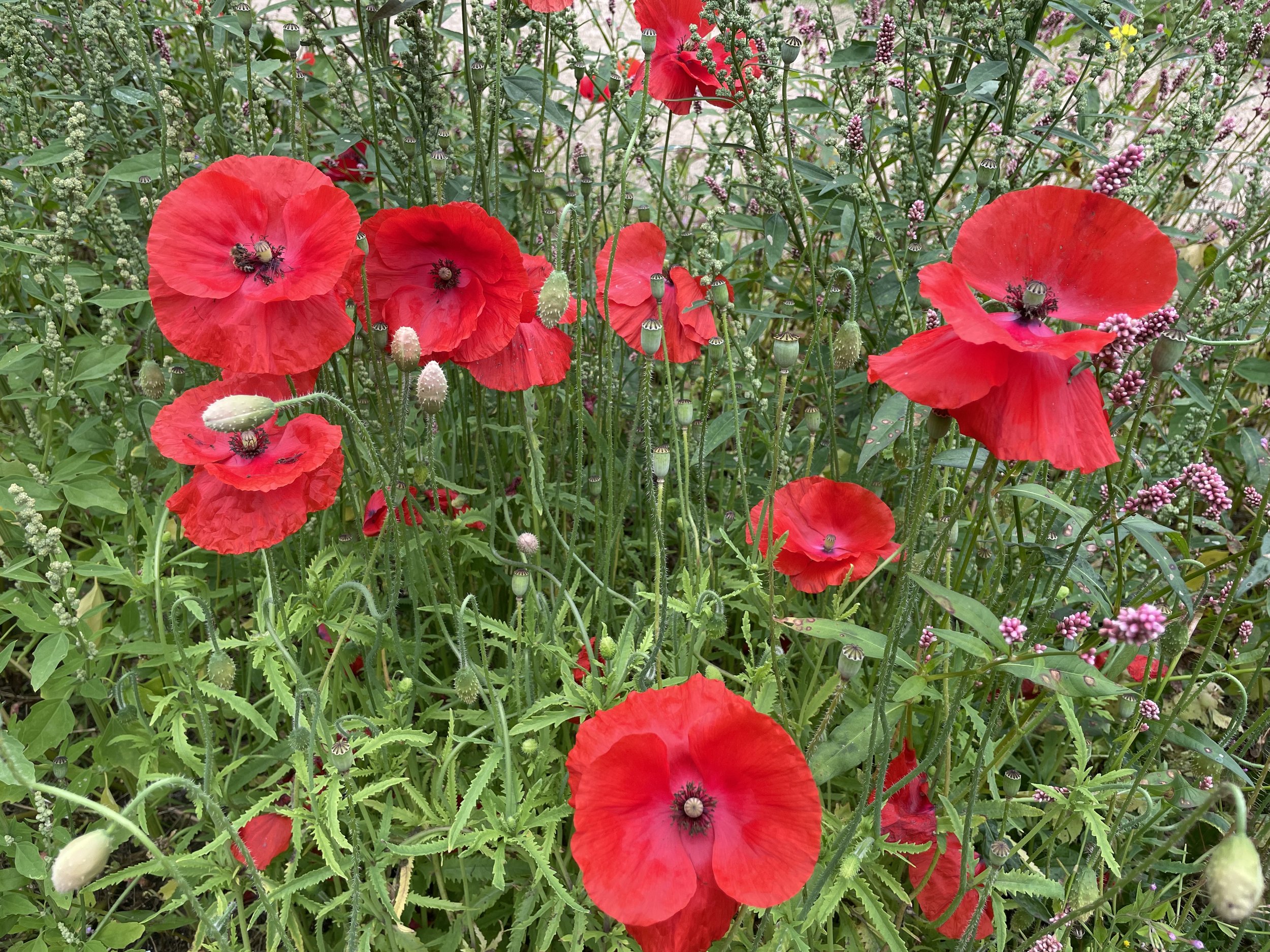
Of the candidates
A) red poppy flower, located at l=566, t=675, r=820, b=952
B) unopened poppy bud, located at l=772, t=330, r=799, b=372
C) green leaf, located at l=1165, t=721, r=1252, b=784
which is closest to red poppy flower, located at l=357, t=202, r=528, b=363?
unopened poppy bud, located at l=772, t=330, r=799, b=372

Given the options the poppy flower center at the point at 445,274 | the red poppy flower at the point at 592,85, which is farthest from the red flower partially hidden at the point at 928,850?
the red poppy flower at the point at 592,85

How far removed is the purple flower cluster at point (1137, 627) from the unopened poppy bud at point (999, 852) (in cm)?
57

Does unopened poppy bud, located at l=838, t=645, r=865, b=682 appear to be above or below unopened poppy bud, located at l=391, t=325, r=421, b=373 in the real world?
below

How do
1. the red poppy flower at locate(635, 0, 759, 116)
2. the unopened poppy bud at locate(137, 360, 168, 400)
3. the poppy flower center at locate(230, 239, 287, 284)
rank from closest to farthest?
the poppy flower center at locate(230, 239, 287, 284), the unopened poppy bud at locate(137, 360, 168, 400), the red poppy flower at locate(635, 0, 759, 116)

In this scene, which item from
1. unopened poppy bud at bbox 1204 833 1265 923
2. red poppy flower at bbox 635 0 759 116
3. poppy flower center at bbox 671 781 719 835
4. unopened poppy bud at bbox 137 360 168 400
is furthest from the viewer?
red poppy flower at bbox 635 0 759 116

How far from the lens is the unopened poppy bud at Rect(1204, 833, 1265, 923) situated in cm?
84

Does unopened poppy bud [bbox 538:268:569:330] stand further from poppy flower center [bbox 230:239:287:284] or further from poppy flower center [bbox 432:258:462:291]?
poppy flower center [bbox 230:239:287:284]

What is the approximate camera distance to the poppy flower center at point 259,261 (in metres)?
1.46

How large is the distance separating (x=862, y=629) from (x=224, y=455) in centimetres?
108

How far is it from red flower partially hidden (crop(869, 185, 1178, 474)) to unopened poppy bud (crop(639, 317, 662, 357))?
0.46m

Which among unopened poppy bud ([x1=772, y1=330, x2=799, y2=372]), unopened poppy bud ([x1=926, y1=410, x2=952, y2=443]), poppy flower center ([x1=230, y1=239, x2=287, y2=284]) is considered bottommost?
unopened poppy bud ([x1=772, y1=330, x2=799, y2=372])

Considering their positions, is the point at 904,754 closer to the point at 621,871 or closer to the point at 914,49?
the point at 621,871

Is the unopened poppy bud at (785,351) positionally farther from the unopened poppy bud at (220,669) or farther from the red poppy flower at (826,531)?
the unopened poppy bud at (220,669)

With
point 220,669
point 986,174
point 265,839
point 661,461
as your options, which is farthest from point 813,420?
point 265,839
